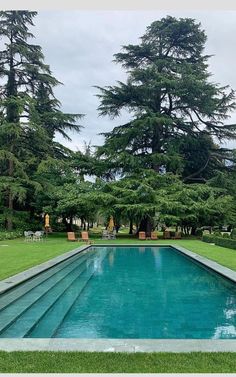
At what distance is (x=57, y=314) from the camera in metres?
8.03

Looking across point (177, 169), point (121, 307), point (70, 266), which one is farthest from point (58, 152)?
point (121, 307)

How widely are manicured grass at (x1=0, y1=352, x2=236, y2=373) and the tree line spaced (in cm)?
2343

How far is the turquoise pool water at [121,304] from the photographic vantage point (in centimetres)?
693

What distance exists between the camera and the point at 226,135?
3269 centimetres

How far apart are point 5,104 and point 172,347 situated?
1099 inches

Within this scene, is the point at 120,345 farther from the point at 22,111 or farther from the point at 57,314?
the point at 22,111

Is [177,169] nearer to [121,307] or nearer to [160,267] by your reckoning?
[160,267]

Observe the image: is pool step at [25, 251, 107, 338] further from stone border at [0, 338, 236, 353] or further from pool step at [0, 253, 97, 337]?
stone border at [0, 338, 236, 353]

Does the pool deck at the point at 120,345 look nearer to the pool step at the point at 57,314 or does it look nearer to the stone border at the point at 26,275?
the pool step at the point at 57,314

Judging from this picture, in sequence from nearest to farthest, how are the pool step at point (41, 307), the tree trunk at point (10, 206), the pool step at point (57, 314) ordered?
the pool step at point (41, 307)
the pool step at point (57, 314)
the tree trunk at point (10, 206)

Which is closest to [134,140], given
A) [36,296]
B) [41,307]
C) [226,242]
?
[226,242]

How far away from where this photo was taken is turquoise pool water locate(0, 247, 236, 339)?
693cm

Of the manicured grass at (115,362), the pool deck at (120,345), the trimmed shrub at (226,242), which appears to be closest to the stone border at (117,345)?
the pool deck at (120,345)

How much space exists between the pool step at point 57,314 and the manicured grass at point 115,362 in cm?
184
